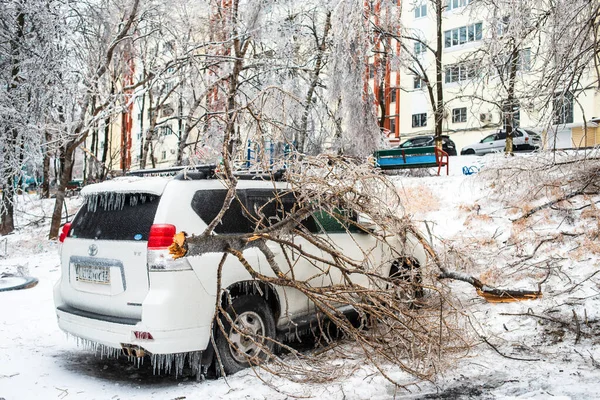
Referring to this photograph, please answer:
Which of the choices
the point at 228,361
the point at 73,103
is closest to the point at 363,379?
the point at 228,361

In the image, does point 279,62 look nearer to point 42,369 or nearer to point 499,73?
point 499,73

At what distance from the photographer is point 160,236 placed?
430cm

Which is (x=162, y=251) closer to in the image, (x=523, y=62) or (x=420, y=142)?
(x=523, y=62)

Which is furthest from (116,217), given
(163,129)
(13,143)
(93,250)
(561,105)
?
(163,129)

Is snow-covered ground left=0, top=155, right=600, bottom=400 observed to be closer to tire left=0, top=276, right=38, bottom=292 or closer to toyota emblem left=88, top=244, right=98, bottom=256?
tire left=0, top=276, right=38, bottom=292

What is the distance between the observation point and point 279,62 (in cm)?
1566

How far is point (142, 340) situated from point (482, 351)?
3.35 m

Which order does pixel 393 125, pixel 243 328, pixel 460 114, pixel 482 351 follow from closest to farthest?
pixel 243 328, pixel 482 351, pixel 460 114, pixel 393 125

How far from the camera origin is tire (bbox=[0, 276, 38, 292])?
884 centimetres

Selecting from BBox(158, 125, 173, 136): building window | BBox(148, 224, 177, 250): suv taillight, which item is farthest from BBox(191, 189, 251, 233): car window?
BBox(158, 125, 173, 136): building window

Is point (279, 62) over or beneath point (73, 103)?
over

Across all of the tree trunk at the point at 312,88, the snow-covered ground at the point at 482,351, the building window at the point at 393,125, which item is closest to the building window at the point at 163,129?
the tree trunk at the point at 312,88

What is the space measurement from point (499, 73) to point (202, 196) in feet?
16.2

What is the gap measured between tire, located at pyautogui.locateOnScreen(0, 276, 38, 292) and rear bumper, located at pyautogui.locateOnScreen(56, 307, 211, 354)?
5.17 metres
